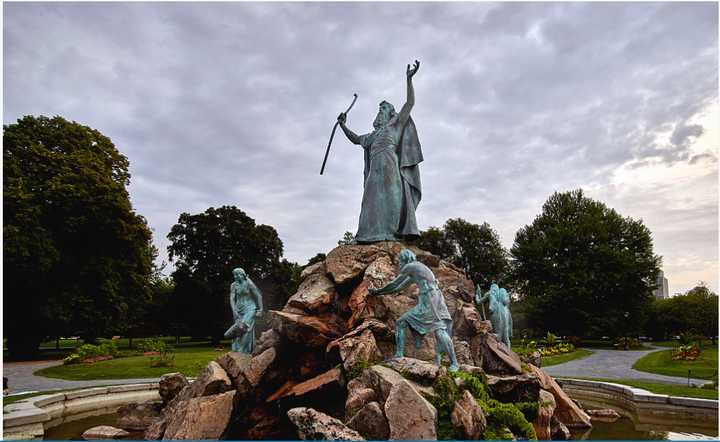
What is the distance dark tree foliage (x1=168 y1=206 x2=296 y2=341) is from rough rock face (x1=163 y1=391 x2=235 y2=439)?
123ft

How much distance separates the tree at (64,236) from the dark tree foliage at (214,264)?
12.2 metres

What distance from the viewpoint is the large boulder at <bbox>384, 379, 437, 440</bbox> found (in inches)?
306

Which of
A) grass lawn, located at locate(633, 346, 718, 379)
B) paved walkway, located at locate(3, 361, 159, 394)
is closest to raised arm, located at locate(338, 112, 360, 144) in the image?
paved walkway, located at locate(3, 361, 159, 394)

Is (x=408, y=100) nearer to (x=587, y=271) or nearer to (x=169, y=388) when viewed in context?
(x=169, y=388)

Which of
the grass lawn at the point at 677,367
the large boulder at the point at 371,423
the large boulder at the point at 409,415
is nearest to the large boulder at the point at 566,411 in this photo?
the large boulder at the point at 409,415

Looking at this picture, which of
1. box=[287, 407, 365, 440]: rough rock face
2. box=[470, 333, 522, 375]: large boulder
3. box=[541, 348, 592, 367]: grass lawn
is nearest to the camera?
box=[287, 407, 365, 440]: rough rock face

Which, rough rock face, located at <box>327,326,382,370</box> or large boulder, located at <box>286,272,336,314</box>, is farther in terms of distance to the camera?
large boulder, located at <box>286,272,336,314</box>

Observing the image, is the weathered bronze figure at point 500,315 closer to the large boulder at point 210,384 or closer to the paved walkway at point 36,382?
the large boulder at point 210,384

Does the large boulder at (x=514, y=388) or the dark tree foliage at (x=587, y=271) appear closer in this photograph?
the large boulder at (x=514, y=388)

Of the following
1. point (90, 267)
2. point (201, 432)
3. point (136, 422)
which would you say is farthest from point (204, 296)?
point (201, 432)

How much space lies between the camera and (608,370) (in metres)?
25.5

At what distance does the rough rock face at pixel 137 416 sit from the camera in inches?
469

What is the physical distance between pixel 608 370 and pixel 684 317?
3426 centimetres

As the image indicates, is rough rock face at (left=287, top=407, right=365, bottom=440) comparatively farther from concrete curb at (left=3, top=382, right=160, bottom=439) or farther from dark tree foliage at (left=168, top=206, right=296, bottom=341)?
dark tree foliage at (left=168, top=206, right=296, bottom=341)
